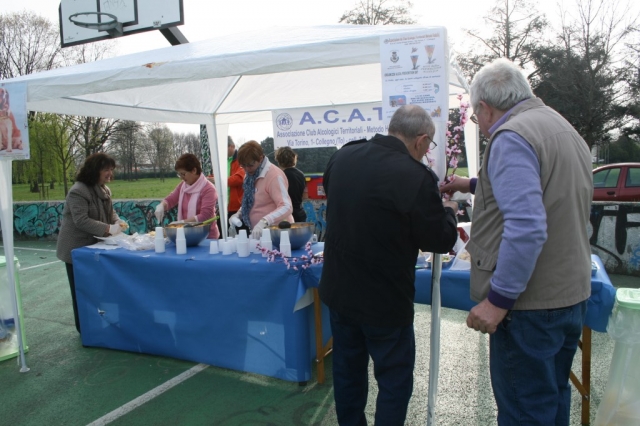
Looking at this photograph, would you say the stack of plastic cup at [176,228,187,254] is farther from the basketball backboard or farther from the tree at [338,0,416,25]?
the tree at [338,0,416,25]

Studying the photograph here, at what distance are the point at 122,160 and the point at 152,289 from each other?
31.4m

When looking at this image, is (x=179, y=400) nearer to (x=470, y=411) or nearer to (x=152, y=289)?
(x=152, y=289)

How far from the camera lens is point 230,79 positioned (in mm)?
5379

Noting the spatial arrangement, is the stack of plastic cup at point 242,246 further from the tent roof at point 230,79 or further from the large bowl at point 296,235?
the tent roof at point 230,79

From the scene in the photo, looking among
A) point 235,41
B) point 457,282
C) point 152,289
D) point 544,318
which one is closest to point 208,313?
point 152,289

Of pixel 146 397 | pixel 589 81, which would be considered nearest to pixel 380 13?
pixel 589 81

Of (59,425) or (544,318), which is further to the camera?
(59,425)

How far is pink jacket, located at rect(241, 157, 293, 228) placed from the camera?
12.7 feet

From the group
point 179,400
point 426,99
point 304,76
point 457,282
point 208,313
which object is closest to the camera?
point 426,99

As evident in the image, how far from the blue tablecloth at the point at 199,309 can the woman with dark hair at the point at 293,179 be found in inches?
68.0

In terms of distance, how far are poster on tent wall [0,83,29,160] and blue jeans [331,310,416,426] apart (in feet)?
8.80

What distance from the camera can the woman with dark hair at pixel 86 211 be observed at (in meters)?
3.81

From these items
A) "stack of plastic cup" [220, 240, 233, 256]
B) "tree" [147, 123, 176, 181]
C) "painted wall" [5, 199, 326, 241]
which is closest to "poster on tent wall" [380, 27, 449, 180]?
"stack of plastic cup" [220, 240, 233, 256]

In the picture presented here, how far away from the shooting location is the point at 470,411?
8.98 feet
